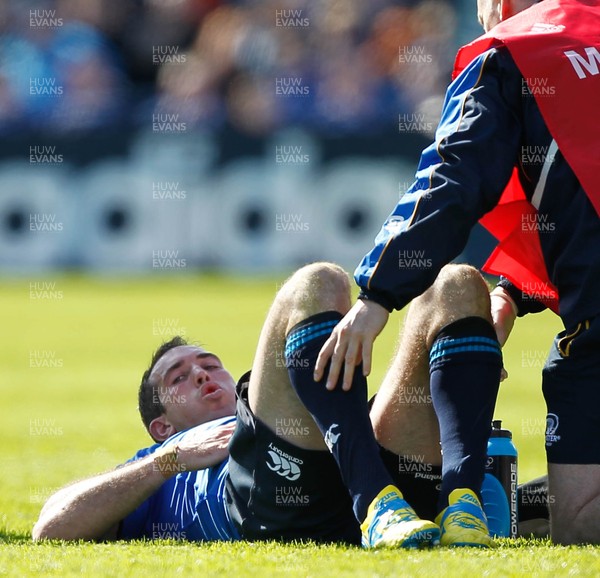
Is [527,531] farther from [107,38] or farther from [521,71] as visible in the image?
[107,38]

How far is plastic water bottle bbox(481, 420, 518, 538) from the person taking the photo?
12.7 ft

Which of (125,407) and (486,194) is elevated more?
(486,194)

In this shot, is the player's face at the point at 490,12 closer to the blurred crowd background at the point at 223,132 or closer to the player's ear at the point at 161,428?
the player's ear at the point at 161,428

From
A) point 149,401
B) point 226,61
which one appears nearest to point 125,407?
point 149,401

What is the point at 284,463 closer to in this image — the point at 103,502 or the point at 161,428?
the point at 103,502

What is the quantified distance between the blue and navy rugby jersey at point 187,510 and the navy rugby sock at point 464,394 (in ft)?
2.43

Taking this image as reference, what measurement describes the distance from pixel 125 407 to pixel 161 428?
Result: 4492 millimetres

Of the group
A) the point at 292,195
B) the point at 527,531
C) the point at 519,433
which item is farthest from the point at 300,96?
the point at 527,531

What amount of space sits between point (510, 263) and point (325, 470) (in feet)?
3.08


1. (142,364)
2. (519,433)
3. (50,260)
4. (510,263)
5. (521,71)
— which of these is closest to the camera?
(521,71)

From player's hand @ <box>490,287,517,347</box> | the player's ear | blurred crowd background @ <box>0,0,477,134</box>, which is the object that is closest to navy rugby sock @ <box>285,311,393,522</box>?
player's hand @ <box>490,287,517,347</box>

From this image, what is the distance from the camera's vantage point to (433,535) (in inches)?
131

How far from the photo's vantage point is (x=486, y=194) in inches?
139

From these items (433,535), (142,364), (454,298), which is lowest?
(142,364)
